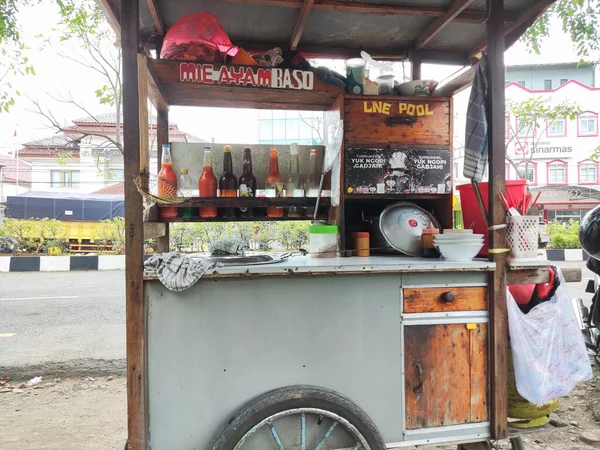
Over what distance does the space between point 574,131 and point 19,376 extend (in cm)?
3130

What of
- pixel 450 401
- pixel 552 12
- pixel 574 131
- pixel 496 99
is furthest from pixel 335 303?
pixel 574 131

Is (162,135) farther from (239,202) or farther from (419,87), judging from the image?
(419,87)

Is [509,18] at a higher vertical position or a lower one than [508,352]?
higher

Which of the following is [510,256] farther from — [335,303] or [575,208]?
[575,208]

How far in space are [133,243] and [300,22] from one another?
5.68 ft

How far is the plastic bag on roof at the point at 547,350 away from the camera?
2.19 m

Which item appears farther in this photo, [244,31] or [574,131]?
[574,131]

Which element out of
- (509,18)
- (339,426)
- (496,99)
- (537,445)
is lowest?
(537,445)

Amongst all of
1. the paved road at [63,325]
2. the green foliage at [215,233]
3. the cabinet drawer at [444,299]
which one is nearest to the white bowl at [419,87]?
the cabinet drawer at [444,299]

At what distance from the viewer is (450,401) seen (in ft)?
6.99

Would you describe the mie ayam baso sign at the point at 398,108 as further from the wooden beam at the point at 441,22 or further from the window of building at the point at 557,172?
the window of building at the point at 557,172

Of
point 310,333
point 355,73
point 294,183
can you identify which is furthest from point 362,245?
point 355,73

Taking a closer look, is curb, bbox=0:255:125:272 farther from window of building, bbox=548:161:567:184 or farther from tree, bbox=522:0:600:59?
window of building, bbox=548:161:567:184

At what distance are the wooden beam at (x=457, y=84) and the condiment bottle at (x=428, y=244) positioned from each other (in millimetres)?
1027
